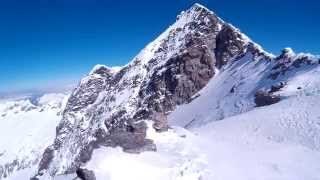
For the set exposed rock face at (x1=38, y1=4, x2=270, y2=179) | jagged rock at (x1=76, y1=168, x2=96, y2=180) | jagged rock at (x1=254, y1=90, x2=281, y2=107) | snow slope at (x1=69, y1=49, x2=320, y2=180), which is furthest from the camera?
exposed rock face at (x1=38, y1=4, x2=270, y2=179)

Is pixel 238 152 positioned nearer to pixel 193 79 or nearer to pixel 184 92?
pixel 184 92

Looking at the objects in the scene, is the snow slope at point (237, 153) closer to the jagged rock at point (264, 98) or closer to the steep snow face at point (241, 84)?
the jagged rock at point (264, 98)

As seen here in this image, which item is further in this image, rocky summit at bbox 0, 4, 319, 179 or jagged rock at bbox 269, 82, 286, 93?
rocky summit at bbox 0, 4, 319, 179

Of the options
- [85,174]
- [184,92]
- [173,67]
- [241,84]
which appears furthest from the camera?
[173,67]

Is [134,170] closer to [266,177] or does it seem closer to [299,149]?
[266,177]

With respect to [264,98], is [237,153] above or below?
below

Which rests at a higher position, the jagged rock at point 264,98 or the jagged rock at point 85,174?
the jagged rock at point 264,98

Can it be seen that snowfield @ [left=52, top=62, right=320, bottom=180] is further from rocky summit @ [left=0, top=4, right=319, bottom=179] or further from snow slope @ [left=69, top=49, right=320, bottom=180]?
rocky summit @ [left=0, top=4, right=319, bottom=179]

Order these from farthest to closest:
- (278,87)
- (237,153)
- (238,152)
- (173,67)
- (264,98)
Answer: (173,67) → (264,98) → (278,87) → (238,152) → (237,153)

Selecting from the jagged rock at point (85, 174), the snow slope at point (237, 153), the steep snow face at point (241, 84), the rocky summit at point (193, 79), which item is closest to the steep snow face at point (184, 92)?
the rocky summit at point (193, 79)

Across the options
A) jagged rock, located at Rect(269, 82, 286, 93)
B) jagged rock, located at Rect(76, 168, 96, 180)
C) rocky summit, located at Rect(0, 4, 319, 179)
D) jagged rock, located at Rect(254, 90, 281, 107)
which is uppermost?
rocky summit, located at Rect(0, 4, 319, 179)

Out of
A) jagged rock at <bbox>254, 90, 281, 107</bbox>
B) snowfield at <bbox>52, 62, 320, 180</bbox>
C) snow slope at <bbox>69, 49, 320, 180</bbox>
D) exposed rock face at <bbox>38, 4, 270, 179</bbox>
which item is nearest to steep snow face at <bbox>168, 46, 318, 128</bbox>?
jagged rock at <bbox>254, 90, 281, 107</bbox>

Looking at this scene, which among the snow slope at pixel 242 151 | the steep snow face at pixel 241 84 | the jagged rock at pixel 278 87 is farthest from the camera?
the steep snow face at pixel 241 84

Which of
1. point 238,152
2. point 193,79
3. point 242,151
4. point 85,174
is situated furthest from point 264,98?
point 193,79
